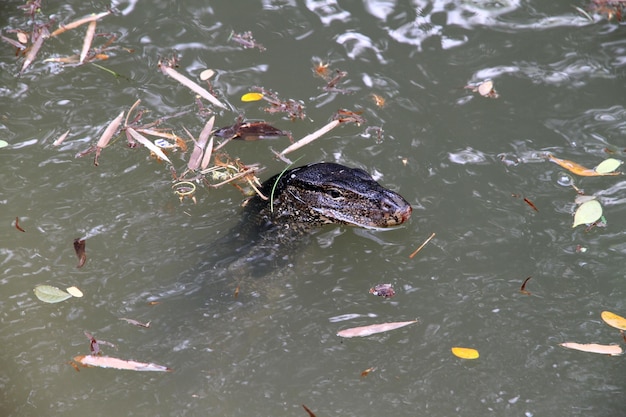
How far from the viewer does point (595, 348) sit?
14.0ft

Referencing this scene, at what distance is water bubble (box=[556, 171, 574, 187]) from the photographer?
5.24 m

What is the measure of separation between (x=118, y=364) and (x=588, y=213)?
3.46 m

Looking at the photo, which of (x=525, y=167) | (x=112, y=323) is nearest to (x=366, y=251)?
(x=525, y=167)

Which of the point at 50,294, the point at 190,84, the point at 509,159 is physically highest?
the point at 190,84

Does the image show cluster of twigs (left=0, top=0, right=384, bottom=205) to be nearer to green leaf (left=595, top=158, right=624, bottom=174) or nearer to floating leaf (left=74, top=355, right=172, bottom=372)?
floating leaf (left=74, top=355, right=172, bottom=372)

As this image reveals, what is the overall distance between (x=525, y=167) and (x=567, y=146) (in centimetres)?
44

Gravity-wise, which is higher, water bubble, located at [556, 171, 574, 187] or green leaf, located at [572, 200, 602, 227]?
water bubble, located at [556, 171, 574, 187]

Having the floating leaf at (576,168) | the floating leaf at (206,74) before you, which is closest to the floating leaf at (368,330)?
the floating leaf at (576,168)

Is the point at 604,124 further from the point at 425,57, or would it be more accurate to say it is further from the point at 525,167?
the point at 425,57

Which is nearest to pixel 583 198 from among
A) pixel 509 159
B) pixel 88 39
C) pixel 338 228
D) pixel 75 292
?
pixel 509 159

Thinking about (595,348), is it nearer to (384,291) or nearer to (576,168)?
(384,291)

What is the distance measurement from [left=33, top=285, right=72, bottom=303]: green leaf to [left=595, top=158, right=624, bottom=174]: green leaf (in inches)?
160

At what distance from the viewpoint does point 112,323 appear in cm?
448

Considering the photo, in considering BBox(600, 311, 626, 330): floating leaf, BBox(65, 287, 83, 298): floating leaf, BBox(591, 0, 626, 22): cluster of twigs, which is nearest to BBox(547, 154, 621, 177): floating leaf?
BBox(600, 311, 626, 330): floating leaf
